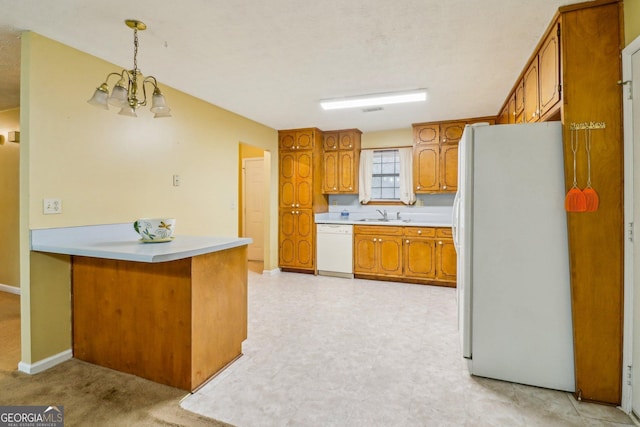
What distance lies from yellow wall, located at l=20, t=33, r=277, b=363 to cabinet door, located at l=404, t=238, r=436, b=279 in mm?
3046

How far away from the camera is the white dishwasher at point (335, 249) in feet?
17.0

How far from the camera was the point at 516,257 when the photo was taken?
7.18 ft

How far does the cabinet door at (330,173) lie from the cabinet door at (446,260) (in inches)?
77.0

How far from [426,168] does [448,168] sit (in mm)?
320

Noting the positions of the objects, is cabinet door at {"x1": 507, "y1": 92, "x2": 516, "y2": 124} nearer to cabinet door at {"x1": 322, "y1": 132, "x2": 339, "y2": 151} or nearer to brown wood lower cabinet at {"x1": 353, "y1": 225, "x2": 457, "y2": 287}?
brown wood lower cabinet at {"x1": 353, "y1": 225, "x2": 457, "y2": 287}

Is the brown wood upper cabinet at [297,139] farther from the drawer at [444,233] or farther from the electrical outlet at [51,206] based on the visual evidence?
the electrical outlet at [51,206]

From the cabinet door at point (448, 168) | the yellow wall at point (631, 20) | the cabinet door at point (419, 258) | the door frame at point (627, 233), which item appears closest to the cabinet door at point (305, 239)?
the cabinet door at point (419, 258)

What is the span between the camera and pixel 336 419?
183 centimetres

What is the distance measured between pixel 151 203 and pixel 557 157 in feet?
11.2

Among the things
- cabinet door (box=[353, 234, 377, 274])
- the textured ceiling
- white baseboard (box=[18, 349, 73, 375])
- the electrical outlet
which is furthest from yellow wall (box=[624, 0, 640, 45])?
white baseboard (box=[18, 349, 73, 375])

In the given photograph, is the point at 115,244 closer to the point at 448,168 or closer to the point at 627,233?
the point at 627,233

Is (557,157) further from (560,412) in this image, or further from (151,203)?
(151,203)

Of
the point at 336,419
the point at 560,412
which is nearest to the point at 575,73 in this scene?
the point at 560,412

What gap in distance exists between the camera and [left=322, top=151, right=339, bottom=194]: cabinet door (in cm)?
558
